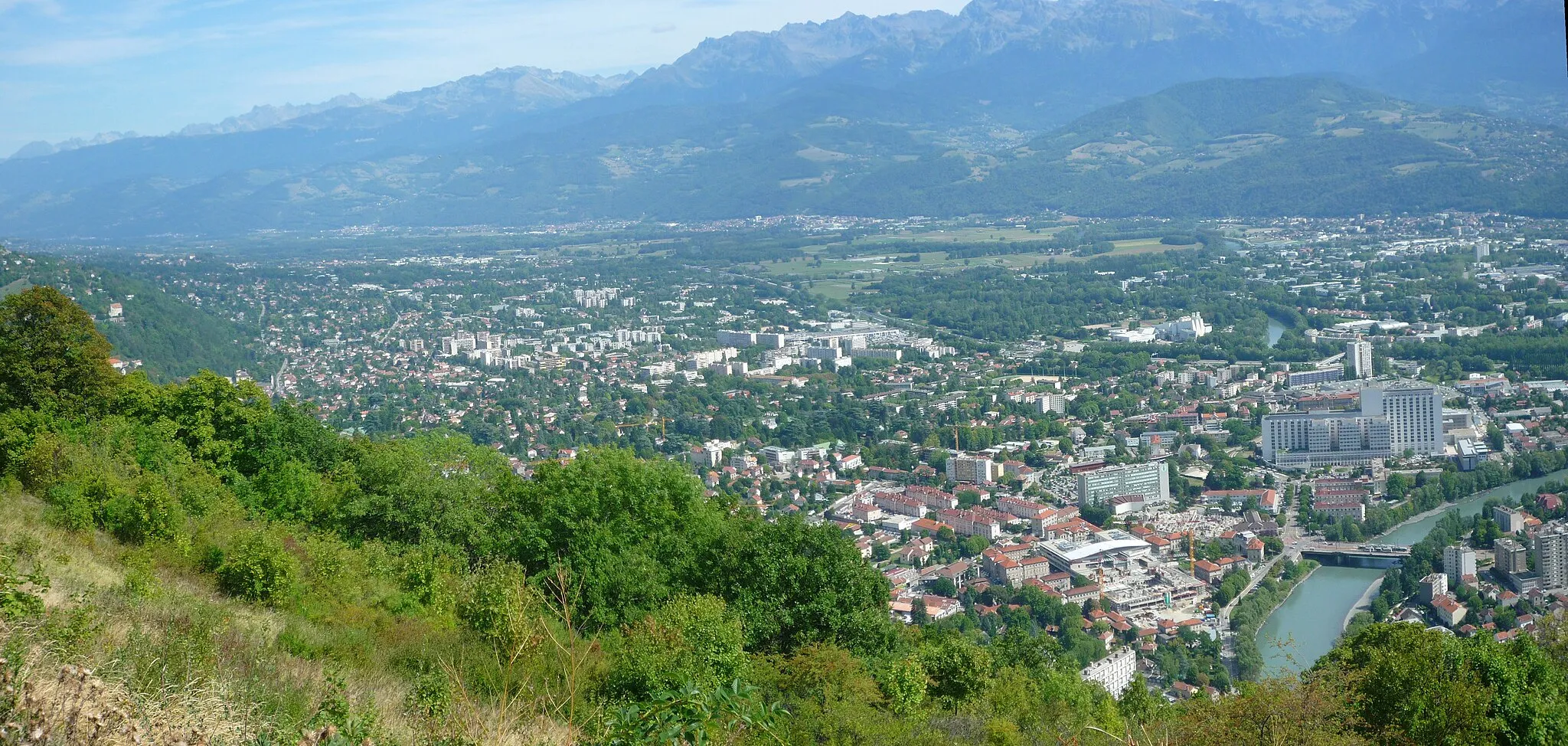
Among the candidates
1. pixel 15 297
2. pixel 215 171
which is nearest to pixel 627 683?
pixel 15 297

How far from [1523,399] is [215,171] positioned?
112 m

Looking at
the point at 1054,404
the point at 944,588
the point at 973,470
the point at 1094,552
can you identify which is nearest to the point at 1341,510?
the point at 1094,552

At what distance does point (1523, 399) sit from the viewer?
60.0ft

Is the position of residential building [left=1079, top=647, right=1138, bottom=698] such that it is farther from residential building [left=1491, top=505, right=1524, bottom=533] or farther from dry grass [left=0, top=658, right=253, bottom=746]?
dry grass [left=0, top=658, right=253, bottom=746]

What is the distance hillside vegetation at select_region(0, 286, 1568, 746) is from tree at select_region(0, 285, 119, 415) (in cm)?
2

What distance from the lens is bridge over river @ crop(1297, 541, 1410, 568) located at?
12.3 meters

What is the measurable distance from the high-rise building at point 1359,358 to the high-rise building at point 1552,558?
9.91 m

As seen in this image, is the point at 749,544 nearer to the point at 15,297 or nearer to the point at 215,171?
the point at 15,297

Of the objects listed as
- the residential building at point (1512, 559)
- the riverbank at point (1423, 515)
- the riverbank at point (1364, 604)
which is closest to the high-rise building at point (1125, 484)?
the riverbank at point (1423, 515)

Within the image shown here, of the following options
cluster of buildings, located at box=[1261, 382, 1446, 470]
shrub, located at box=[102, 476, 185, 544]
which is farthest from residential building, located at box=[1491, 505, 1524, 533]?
shrub, located at box=[102, 476, 185, 544]

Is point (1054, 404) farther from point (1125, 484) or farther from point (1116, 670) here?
point (1116, 670)

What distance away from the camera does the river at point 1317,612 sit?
9.94m

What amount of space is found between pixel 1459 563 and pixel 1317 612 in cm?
135

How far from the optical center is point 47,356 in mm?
8156
